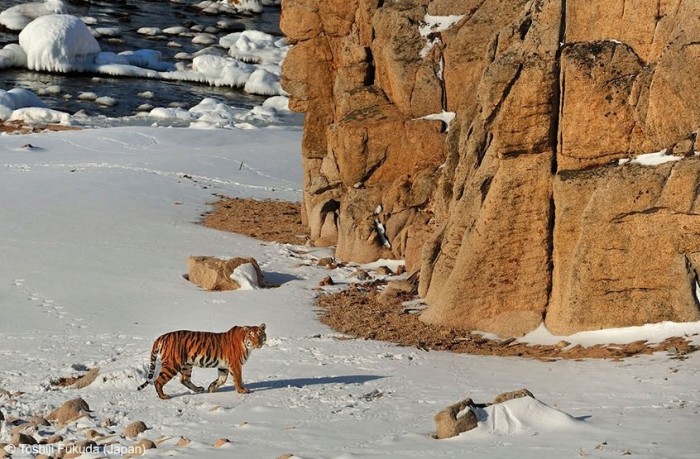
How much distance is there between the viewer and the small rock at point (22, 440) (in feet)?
34.8

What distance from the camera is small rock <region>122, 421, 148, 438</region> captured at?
10859 millimetres

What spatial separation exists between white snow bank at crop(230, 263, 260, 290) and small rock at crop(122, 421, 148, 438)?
796cm

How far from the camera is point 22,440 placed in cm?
1063

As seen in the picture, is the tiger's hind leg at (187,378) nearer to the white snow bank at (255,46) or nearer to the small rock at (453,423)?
the small rock at (453,423)

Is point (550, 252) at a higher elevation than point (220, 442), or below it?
higher

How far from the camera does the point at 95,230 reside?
22.4m

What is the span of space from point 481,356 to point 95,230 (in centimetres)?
1003

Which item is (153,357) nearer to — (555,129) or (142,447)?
(142,447)

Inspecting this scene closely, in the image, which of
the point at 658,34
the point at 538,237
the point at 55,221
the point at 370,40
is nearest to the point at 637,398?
the point at 538,237

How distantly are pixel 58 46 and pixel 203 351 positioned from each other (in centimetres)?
4158

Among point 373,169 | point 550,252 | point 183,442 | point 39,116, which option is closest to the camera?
point 183,442

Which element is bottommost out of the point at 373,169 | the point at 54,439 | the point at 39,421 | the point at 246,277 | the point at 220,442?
the point at 246,277

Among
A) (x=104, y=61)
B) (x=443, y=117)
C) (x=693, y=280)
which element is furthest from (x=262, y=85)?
(x=693, y=280)

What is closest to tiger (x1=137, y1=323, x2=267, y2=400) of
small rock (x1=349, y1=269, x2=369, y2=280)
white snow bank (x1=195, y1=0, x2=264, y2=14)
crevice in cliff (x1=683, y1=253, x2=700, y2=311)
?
crevice in cliff (x1=683, y1=253, x2=700, y2=311)
